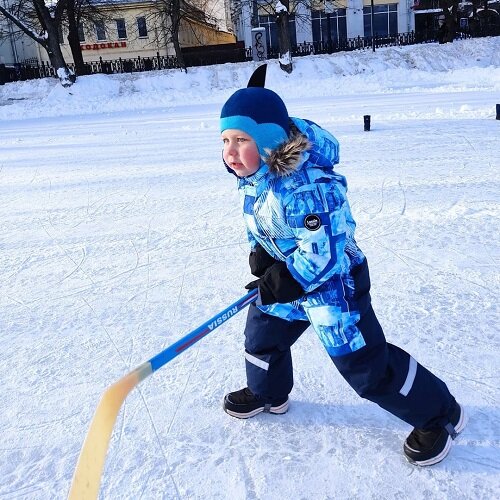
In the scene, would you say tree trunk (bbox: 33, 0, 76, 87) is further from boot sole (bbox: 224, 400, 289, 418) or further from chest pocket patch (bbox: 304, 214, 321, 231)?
chest pocket patch (bbox: 304, 214, 321, 231)

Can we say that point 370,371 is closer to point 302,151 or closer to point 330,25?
point 302,151

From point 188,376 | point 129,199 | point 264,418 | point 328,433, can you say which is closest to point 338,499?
point 328,433

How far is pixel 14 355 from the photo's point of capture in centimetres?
298

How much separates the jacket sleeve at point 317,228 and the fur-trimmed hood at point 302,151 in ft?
0.22

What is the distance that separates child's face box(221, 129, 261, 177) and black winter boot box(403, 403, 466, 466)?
117cm

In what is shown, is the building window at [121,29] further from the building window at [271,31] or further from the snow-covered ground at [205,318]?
the snow-covered ground at [205,318]

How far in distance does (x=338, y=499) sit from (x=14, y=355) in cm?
196

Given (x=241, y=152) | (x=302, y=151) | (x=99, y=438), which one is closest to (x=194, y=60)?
(x=241, y=152)

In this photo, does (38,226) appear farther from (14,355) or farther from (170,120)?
(170,120)

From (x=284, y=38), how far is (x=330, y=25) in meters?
12.6

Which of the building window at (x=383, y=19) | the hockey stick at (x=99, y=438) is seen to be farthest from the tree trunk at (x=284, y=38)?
the hockey stick at (x=99, y=438)

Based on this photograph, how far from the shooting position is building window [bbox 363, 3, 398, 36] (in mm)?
35688

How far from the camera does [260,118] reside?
69.2 inches

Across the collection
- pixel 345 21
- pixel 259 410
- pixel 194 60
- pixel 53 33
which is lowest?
pixel 259 410
